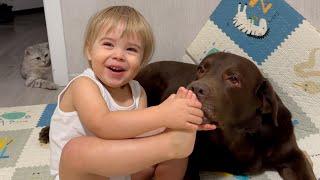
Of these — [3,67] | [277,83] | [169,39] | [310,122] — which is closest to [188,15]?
[169,39]

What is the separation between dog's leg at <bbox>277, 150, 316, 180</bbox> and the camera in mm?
1142

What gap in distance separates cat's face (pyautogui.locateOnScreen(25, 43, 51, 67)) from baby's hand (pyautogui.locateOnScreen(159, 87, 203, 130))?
6.13 ft

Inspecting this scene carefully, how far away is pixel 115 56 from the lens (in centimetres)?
100

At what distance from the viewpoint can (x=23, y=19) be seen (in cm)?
465

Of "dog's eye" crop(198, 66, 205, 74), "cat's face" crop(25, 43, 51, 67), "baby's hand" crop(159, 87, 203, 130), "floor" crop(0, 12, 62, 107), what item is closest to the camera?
"baby's hand" crop(159, 87, 203, 130)

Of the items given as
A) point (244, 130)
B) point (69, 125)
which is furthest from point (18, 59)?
point (244, 130)

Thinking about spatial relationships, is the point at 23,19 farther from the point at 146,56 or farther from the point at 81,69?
the point at 146,56

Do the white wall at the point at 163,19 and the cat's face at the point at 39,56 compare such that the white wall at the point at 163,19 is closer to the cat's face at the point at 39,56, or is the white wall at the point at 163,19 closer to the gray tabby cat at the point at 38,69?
the gray tabby cat at the point at 38,69

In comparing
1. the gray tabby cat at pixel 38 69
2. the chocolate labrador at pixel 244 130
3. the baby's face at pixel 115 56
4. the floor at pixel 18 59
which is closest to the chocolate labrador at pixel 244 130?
the chocolate labrador at pixel 244 130

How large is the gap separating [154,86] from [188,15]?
1.42 feet

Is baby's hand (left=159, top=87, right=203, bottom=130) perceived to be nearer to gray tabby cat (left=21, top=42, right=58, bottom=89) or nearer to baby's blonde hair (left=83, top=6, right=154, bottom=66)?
baby's blonde hair (left=83, top=6, right=154, bottom=66)

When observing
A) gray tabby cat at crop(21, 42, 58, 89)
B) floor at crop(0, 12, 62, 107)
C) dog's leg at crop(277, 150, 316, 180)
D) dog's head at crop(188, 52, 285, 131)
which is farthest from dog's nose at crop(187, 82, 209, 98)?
gray tabby cat at crop(21, 42, 58, 89)

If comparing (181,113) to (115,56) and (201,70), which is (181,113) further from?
(201,70)

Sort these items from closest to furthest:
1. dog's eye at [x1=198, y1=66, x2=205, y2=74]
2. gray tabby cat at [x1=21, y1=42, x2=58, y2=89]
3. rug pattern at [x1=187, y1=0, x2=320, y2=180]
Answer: dog's eye at [x1=198, y1=66, x2=205, y2=74] → rug pattern at [x1=187, y1=0, x2=320, y2=180] → gray tabby cat at [x1=21, y1=42, x2=58, y2=89]
